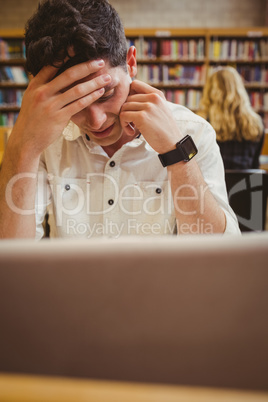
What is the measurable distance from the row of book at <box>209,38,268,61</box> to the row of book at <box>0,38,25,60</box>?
2.78m

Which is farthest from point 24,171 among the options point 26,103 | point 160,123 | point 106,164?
point 160,123

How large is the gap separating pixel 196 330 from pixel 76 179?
0.95 meters

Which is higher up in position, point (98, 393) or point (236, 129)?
point (236, 129)

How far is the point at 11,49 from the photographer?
488 cm

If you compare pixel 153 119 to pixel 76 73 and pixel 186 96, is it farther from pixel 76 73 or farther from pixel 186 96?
pixel 186 96

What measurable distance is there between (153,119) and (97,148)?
0.97 ft

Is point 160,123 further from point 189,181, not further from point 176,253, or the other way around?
point 176,253

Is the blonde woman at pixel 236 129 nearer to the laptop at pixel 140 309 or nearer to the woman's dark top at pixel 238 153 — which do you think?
the woman's dark top at pixel 238 153

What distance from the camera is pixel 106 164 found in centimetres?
115

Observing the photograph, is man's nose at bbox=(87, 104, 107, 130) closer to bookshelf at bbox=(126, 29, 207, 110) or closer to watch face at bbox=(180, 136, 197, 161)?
watch face at bbox=(180, 136, 197, 161)

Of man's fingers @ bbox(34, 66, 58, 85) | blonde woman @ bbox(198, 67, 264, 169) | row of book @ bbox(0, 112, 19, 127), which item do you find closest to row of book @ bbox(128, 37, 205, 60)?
row of book @ bbox(0, 112, 19, 127)

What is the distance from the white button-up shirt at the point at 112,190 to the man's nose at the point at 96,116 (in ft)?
0.73

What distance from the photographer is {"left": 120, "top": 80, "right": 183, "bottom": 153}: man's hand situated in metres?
0.92

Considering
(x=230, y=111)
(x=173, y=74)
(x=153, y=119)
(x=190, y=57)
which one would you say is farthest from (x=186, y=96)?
(x=153, y=119)
